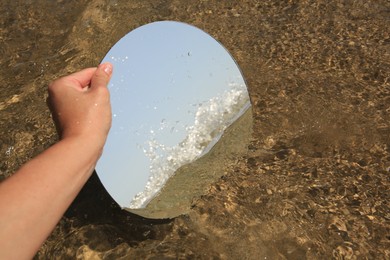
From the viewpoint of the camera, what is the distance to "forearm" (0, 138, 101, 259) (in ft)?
4.32

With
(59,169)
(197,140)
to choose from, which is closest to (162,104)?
(197,140)

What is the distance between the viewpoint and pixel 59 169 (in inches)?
58.6

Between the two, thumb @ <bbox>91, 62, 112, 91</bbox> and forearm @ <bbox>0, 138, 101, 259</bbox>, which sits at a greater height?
thumb @ <bbox>91, 62, 112, 91</bbox>

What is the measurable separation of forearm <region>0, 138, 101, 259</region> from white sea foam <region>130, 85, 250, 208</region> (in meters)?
0.46

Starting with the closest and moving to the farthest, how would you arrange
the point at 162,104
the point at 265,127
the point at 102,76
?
the point at 102,76
the point at 162,104
the point at 265,127

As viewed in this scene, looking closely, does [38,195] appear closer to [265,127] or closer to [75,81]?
[75,81]

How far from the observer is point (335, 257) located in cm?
205

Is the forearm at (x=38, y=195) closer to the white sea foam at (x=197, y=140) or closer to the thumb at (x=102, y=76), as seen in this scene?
the thumb at (x=102, y=76)

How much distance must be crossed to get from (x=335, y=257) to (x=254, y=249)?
346mm

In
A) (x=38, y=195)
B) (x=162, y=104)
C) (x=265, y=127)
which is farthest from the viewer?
(x=265, y=127)

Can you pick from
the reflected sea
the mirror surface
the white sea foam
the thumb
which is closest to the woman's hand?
the thumb

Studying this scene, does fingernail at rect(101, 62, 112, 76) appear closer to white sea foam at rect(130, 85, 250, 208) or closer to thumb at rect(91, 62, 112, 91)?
thumb at rect(91, 62, 112, 91)

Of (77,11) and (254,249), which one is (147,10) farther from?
(254,249)

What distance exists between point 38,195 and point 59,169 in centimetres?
12
